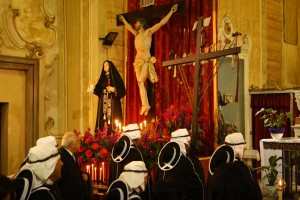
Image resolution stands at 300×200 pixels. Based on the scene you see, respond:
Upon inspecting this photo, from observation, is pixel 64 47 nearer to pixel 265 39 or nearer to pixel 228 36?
pixel 228 36

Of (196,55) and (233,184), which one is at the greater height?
(196,55)

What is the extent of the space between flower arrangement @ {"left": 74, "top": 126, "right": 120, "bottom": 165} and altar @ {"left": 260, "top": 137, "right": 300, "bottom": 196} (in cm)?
247

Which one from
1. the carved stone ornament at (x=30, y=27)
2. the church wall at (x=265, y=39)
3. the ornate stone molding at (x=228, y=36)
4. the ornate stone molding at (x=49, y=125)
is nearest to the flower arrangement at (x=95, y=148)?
the ornate stone molding at (x=49, y=125)

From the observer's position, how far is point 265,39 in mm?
12422

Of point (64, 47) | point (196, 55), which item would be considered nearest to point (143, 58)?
point (64, 47)

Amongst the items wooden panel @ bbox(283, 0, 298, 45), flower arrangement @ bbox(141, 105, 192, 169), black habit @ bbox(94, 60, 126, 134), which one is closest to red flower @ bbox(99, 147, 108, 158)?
flower arrangement @ bbox(141, 105, 192, 169)

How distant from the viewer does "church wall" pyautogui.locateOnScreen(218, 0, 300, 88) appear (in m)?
11.5

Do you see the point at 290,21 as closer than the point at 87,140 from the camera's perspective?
No

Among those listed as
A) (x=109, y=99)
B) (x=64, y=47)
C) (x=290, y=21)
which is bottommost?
(x=109, y=99)

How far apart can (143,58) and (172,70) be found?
0.63m

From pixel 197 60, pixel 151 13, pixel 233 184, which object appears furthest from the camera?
pixel 151 13

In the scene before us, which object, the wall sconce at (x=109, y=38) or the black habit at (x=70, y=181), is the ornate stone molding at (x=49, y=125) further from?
the black habit at (x=70, y=181)

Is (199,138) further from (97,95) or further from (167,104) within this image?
(97,95)

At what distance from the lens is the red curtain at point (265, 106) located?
10.8 metres
